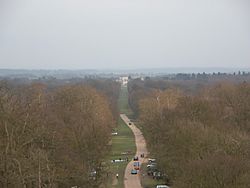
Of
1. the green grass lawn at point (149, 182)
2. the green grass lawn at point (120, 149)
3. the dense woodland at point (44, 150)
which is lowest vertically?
the green grass lawn at point (120, 149)

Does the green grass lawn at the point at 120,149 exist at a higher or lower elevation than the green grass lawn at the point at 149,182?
lower

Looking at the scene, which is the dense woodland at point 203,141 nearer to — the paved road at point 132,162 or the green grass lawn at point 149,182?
the green grass lawn at point 149,182

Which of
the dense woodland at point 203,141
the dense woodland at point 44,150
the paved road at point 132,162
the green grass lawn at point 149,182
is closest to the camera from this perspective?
the dense woodland at point 203,141

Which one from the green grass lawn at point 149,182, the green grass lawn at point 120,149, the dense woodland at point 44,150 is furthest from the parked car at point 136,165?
the dense woodland at point 44,150

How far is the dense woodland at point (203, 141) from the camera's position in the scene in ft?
69.1

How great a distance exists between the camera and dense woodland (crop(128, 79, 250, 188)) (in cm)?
2106

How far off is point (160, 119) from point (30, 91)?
77.5 ft

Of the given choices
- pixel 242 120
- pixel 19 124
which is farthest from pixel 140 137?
pixel 19 124

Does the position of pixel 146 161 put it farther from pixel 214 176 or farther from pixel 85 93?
pixel 214 176

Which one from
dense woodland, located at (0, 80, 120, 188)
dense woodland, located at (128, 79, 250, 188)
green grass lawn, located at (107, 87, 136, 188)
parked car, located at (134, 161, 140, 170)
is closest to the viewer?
dense woodland, located at (128, 79, 250, 188)

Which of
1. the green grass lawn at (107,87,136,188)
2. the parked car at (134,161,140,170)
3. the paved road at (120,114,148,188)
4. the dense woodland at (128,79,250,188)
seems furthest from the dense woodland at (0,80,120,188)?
the parked car at (134,161,140,170)

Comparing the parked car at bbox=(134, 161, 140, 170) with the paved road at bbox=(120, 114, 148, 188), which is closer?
the paved road at bbox=(120, 114, 148, 188)

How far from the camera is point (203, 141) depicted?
29.4m

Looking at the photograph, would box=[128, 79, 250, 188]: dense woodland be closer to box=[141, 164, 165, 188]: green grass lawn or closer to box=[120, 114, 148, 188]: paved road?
box=[141, 164, 165, 188]: green grass lawn
